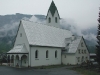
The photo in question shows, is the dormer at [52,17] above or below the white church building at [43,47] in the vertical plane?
above

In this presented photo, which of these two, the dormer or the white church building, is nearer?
the white church building

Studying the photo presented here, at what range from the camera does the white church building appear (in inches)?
1610

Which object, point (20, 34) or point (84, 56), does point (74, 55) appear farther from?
point (20, 34)

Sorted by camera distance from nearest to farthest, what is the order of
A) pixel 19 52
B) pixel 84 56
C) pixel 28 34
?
pixel 19 52, pixel 28 34, pixel 84 56

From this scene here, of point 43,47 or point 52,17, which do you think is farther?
point 52,17

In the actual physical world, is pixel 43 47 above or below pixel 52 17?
below

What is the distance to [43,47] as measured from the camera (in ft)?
145

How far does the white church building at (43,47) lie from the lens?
40906mm

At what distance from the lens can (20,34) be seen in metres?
43.7

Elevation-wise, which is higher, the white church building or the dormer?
the dormer

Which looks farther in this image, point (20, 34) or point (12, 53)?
point (20, 34)

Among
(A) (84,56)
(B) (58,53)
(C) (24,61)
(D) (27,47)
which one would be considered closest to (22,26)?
(D) (27,47)

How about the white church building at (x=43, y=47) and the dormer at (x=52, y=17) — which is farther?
the dormer at (x=52, y=17)

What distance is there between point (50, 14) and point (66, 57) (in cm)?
1952
